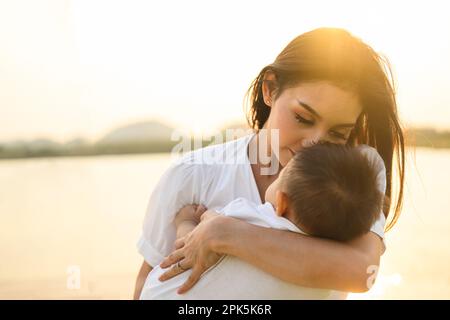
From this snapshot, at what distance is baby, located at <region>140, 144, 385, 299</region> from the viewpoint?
1.51m

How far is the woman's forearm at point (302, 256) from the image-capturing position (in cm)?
148

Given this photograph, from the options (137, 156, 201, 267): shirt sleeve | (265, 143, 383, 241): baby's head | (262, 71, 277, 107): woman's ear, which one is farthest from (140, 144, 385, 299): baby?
(262, 71, 277, 107): woman's ear

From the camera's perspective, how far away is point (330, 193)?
1.50 meters

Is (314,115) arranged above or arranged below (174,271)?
above

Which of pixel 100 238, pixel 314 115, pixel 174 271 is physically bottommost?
pixel 100 238

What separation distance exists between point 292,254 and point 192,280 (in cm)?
26

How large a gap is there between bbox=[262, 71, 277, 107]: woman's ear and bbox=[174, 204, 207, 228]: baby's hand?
1.39ft

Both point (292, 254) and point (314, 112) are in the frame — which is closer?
point (292, 254)

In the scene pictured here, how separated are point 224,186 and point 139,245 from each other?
323mm

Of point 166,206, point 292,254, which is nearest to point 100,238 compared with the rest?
point 166,206

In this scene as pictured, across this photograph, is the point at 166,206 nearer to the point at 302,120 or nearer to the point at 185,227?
the point at 185,227

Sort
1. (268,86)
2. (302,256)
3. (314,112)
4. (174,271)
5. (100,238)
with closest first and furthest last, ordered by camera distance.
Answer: (302,256) < (174,271) < (314,112) < (268,86) < (100,238)

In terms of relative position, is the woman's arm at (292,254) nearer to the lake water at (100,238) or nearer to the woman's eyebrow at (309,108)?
the woman's eyebrow at (309,108)
